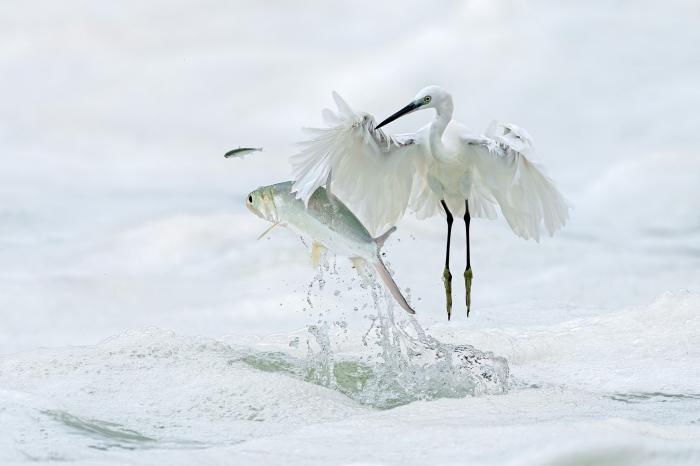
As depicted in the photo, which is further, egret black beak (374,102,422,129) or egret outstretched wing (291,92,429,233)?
egret black beak (374,102,422,129)

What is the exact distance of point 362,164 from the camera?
653cm

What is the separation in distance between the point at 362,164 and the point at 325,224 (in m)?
1.86

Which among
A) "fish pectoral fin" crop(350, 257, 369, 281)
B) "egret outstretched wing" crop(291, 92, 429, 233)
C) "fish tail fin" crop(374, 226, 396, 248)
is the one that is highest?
"egret outstretched wing" crop(291, 92, 429, 233)

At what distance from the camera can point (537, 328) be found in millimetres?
8188

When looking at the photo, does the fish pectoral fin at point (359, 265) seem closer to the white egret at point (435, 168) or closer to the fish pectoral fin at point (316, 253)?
the fish pectoral fin at point (316, 253)

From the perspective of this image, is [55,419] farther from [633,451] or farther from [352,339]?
[352,339]

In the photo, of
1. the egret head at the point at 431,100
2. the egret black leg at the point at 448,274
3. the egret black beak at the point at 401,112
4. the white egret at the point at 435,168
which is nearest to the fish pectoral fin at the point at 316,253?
the white egret at the point at 435,168

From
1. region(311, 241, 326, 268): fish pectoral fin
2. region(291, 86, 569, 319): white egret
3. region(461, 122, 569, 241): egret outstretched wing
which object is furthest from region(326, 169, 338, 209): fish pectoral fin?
region(461, 122, 569, 241): egret outstretched wing

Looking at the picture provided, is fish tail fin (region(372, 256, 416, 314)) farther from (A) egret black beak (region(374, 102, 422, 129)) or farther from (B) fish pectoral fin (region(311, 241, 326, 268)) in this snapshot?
(A) egret black beak (region(374, 102, 422, 129))

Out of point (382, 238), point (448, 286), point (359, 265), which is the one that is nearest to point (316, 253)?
point (359, 265)

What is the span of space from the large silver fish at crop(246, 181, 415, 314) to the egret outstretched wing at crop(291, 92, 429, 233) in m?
0.43

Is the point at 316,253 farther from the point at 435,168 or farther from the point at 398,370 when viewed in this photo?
the point at 435,168

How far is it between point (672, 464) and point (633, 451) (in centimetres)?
13

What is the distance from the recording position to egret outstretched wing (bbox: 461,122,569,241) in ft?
21.7
